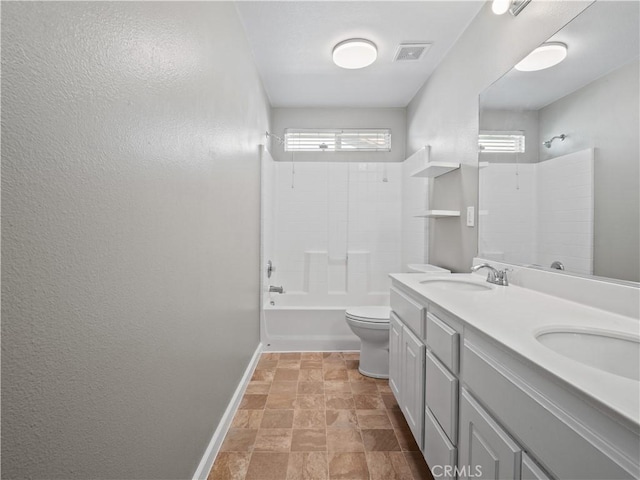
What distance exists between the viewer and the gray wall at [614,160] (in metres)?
1.01

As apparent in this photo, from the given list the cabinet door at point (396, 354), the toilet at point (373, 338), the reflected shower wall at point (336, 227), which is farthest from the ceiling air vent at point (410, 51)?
the cabinet door at point (396, 354)

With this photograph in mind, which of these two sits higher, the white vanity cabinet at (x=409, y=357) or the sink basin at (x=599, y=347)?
the sink basin at (x=599, y=347)

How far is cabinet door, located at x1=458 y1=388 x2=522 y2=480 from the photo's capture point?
2.49 ft

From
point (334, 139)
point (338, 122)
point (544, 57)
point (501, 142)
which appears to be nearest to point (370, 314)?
point (501, 142)

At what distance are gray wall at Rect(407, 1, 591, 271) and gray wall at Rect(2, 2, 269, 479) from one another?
1.56 m

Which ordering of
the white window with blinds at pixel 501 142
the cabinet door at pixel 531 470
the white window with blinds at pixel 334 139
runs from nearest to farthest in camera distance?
the cabinet door at pixel 531 470 < the white window with blinds at pixel 501 142 < the white window with blinds at pixel 334 139

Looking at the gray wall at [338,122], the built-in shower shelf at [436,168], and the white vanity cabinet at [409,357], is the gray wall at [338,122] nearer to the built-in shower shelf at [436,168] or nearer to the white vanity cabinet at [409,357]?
the built-in shower shelf at [436,168]

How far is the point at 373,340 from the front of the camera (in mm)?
2311

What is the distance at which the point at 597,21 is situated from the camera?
1.16 meters

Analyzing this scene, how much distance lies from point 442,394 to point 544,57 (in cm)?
155

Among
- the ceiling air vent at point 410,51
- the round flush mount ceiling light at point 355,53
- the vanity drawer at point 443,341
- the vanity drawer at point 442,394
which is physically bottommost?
the vanity drawer at point 442,394

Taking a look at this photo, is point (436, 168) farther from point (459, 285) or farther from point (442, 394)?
point (442, 394)

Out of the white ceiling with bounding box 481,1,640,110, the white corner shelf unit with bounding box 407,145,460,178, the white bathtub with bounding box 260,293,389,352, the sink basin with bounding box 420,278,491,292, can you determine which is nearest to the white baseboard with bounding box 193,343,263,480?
the white bathtub with bounding box 260,293,389,352

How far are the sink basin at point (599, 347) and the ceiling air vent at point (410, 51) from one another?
7.23 ft
